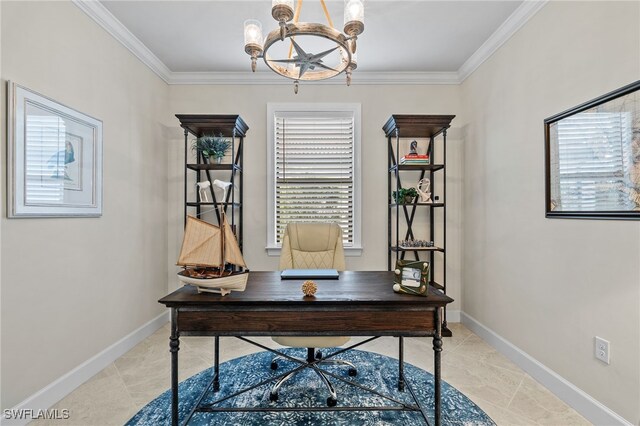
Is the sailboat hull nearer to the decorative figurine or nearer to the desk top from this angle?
the desk top

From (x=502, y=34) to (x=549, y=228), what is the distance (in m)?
1.72

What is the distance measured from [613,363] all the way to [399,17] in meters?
2.73

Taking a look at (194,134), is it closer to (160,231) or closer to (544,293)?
(160,231)

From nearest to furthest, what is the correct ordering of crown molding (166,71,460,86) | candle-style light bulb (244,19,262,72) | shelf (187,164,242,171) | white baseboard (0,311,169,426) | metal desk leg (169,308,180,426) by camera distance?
metal desk leg (169,308,180,426) → candle-style light bulb (244,19,262,72) → white baseboard (0,311,169,426) → shelf (187,164,242,171) → crown molding (166,71,460,86)

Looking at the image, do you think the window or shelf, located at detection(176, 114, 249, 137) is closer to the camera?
shelf, located at detection(176, 114, 249, 137)

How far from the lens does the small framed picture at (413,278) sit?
5.16 feet

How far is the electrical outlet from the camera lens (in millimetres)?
1731

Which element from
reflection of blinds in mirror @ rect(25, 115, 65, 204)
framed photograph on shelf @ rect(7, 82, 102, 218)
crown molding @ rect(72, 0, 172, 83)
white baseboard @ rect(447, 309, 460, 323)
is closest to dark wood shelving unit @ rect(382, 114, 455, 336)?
white baseboard @ rect(447, 309, 460, 323)

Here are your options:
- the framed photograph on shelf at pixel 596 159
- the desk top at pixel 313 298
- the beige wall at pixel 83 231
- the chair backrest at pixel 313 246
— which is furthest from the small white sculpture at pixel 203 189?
the framed photograph on shelf at pixel 596 159

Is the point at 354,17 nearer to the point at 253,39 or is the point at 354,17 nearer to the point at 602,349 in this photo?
the point at 253,39

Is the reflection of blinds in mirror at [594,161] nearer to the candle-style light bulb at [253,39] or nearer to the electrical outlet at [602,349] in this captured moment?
the electrical outlet at [602,349]

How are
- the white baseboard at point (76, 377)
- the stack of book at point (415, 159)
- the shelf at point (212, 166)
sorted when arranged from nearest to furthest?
the white baseboard at point (76, 377) → the shelf at point (212, 166) → the stack of book at point (415, 159)

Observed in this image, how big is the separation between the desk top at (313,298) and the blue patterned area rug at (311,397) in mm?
805

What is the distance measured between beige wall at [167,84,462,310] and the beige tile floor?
85 cm
